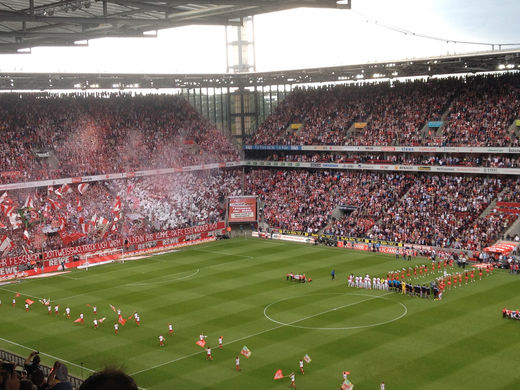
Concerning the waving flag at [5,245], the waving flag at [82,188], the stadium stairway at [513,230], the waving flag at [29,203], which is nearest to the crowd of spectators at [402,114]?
the stadium stairway at [513,230]

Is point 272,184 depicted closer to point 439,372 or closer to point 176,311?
point 176,311

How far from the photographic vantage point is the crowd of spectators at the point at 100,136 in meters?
61.1

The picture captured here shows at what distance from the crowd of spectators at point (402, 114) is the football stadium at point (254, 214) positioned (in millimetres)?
203

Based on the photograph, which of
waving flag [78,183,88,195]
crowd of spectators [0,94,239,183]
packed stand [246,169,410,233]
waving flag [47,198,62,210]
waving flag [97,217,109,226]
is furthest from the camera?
crowd of spectators [0,94,239,183]

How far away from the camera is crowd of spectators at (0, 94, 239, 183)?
6112 centimetres

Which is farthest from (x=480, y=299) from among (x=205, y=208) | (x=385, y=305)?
(x=205, y=208)

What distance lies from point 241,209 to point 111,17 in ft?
160

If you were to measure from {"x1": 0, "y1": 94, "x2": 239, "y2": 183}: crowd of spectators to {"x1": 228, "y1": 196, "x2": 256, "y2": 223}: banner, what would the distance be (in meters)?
7.92

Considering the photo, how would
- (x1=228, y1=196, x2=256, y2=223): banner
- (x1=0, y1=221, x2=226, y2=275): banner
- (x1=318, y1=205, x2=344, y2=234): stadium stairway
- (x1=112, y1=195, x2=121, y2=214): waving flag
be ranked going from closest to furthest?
(x1=0, y1=221, x2=226, y2=275): banner, (x1=112, y1=195, x2=121, y2=214): waving flag, (x1=318, y1=205, x2=344, y2=234): stadium stairway, (x1=228, y1=196, x2=256, y2=223): banner

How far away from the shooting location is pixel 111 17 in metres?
18.6

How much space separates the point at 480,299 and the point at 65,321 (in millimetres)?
23947

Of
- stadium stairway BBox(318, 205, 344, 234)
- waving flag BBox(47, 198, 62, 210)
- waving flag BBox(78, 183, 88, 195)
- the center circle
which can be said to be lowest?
the center circle

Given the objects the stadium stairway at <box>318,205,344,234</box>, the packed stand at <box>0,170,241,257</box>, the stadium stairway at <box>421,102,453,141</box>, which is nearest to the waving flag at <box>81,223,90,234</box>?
the packed stand at <box>0,170,241,257</box>

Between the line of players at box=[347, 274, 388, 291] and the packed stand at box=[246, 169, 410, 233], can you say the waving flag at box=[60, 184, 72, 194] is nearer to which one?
the packed stand at box=[246, 169, 410, 233]
